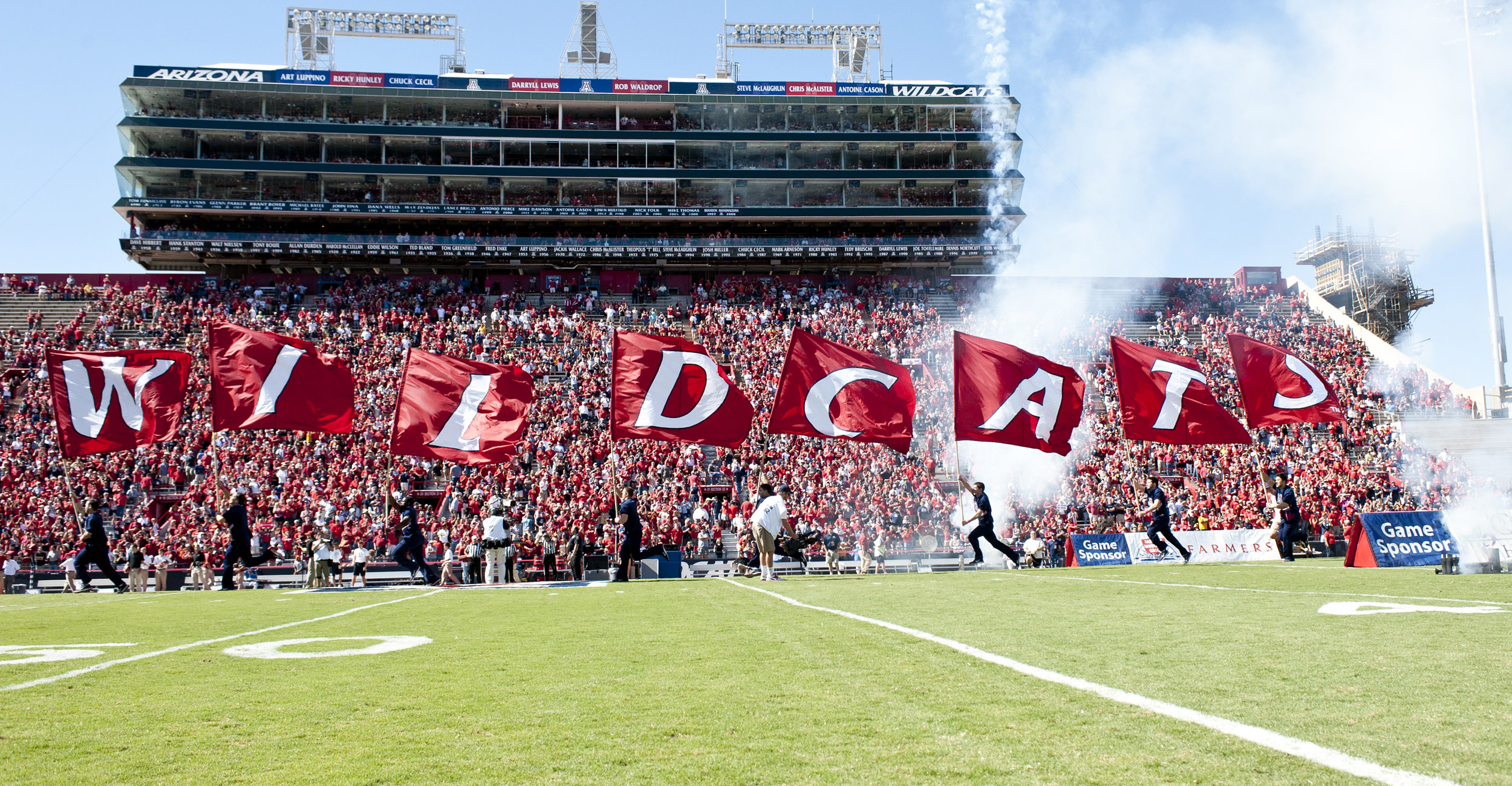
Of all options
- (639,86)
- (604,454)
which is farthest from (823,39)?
(604,454)

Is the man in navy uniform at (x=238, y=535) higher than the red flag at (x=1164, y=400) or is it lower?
lower

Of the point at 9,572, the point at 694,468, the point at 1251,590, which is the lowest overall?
the point at 9,572

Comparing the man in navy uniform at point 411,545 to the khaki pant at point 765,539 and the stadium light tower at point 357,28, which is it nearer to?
the khaki pant at point 765,539

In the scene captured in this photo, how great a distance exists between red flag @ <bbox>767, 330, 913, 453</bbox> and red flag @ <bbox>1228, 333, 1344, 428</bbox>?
302 inches

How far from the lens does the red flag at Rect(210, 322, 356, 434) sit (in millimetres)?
19656

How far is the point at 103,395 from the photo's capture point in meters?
20.0

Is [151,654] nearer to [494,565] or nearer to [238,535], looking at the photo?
[238,535]

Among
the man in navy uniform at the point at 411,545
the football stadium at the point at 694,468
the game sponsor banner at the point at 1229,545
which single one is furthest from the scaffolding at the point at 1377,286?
the man in navy uniform at the point at 411,545

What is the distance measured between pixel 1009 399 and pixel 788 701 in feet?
57.0

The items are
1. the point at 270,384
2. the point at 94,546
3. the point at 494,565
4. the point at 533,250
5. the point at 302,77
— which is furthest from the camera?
the point at 302,77

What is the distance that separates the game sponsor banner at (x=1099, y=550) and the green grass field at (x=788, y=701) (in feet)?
52.3

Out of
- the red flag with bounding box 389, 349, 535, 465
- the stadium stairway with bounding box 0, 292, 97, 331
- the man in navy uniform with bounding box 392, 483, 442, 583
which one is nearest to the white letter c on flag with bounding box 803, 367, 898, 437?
the red flag with bounding box 389, 349, 535, 465

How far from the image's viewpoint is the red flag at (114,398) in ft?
64.5

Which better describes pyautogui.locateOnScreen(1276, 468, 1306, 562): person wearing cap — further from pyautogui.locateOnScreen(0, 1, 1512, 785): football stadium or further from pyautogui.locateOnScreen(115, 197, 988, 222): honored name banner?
pyautogui.locateOnScreen(115, 197, 988, 222): honored name banner
